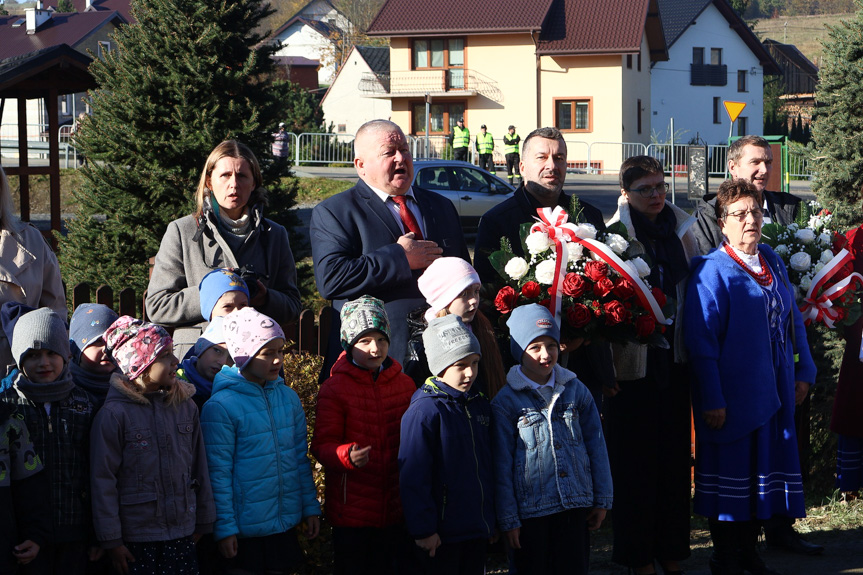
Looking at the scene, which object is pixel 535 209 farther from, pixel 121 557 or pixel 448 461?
pixel 121 557

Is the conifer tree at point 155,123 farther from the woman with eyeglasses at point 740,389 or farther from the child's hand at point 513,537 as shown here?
the child's hand at point 513,537

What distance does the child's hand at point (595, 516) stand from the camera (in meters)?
4.46

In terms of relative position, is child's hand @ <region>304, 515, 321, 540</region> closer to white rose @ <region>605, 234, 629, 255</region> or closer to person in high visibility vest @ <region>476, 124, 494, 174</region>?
white rose @ <region>605, 234, 629, 255</region>

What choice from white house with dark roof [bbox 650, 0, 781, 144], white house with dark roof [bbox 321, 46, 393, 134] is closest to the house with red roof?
white house with dark roof [bbox 650, 0, 781, 144]

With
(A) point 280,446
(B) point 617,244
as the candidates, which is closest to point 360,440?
(A) point 280,446

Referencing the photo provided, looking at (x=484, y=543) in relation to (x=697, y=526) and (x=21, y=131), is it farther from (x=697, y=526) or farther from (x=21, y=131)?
(x=21, y=131)

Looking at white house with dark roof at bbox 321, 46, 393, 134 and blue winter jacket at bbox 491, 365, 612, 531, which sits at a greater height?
white house with dark roof at bbox 321, 46, 393, 134

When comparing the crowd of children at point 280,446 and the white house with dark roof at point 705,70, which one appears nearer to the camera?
the crowd of children at point 280,446

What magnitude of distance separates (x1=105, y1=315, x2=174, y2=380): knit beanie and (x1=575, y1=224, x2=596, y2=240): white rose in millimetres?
1978

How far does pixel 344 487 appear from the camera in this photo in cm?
420

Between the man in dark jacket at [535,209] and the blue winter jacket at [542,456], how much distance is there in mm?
601

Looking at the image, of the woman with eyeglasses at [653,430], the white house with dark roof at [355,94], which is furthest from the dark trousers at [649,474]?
the white house with dark roof at [355,94]

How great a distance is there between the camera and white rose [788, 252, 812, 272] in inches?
226

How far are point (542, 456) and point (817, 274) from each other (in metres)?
2.47
